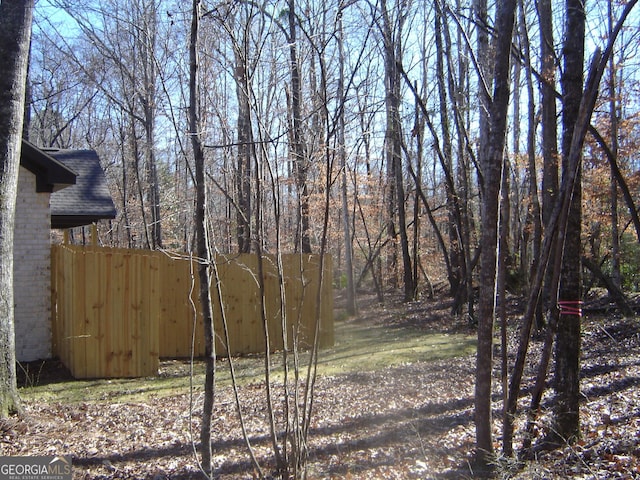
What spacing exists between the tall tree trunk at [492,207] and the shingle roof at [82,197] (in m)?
7.81

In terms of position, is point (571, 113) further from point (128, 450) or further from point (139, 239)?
point (139, 239)

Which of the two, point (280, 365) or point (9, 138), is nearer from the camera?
point (9, 138)

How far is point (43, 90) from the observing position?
2508 centimetres

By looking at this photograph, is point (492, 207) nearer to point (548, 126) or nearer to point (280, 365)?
point (548, 126)

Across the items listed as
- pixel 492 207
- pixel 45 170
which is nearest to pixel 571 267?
pixel 492 207

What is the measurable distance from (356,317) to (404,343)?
5780 mm

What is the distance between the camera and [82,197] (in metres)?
10.9

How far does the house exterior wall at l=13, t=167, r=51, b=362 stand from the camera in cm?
846

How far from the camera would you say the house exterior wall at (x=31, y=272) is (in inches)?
333

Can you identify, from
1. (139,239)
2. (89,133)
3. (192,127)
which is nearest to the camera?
(192,127)

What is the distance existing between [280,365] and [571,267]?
550 cm

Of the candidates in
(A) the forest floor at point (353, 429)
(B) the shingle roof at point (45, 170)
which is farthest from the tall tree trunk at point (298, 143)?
(B) the shingle roof at point (45, 170)

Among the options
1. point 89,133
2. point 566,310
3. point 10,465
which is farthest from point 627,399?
point 89,133

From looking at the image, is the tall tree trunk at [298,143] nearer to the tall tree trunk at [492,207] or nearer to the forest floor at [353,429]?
the tall tree trunk at [492,207]
